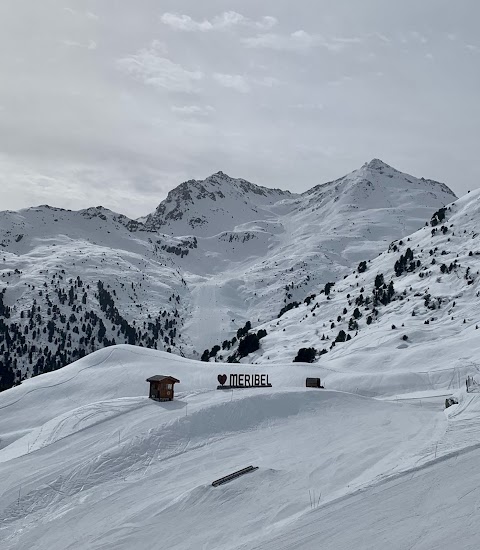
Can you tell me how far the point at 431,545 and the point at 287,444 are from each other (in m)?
14.8

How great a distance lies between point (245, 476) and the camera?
21203mm

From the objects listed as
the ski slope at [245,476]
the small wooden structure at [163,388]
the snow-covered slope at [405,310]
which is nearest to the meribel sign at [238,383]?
the ski slope at [245,476]

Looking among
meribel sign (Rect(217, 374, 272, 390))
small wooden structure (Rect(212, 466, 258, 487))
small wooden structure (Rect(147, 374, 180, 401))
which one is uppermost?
small wooden structure (Rect(147, 374, 180, 401))

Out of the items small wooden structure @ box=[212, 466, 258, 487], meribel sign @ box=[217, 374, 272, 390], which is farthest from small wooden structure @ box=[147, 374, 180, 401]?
small wooden structure @ box=[212, 466, 258, 487]

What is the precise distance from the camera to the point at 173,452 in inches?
1013

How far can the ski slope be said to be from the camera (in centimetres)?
1445

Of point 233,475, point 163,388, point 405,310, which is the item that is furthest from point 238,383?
point 405,310

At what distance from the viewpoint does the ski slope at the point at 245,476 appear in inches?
569

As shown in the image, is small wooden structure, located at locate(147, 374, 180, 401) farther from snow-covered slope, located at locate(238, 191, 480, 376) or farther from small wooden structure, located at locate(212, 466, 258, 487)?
snow-covered slope, located at locate(238, 191, 480, 376)

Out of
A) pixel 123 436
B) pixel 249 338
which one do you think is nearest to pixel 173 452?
pixel 123 436

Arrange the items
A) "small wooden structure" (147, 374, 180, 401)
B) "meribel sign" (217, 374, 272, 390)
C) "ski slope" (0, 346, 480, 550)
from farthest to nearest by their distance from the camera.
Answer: "meribel sign" (217, 374, 272, 390) < "small wooden structure" (147, 374, 180, 401) < "ski slope" (0, 346, 480, 550)

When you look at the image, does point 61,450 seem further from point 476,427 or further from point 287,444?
point 476,427

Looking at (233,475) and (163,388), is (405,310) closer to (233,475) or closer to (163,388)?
(163,388)

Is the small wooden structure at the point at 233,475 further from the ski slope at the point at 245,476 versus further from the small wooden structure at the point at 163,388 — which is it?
the small wooden structure at the point at 163,388
